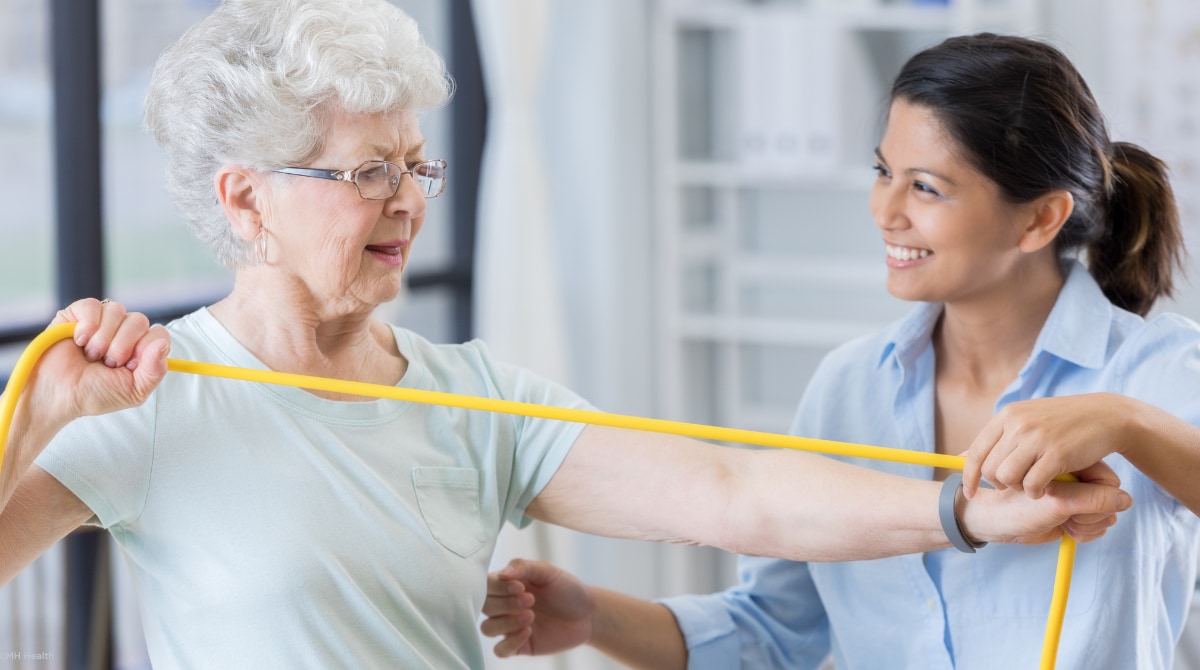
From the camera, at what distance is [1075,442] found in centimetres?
130

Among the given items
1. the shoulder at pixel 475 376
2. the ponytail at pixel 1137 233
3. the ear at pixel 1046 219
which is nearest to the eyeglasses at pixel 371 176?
the shoulder at pixel 475 376

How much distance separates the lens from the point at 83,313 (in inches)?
52.8

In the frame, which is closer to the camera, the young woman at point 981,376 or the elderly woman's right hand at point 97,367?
the elderly woman's right hand at point 97,367

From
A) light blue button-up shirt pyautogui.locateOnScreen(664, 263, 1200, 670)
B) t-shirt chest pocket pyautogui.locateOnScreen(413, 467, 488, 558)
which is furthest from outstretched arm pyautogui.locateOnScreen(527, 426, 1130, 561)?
light blue button-up shirt pyautogui.locateOnScreen(664, 263, 1200, 670)

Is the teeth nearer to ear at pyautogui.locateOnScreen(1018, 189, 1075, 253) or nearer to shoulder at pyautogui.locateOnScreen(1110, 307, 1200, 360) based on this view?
ear at pyautogui.locateOnScreen(1018, 189, 1075, 253)

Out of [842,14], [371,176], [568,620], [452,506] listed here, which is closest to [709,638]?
[568,620]

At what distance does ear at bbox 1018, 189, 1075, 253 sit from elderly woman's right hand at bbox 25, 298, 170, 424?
1.10 metres

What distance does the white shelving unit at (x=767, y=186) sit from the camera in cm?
349

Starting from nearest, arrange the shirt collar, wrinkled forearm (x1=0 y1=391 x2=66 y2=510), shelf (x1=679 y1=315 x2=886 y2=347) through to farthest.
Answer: wrinkled forearm (x1=0 y1=391 x2=66 y2=510) < the shirt collar < shelf (x1=679 y1=315 x2=886 y2=347)

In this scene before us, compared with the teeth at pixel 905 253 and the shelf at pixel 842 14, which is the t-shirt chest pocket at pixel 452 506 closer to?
the teeth at pixel 905 253

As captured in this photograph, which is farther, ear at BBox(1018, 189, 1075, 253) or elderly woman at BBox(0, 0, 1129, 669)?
ear at BBox(1018, 189, 1075, 253)

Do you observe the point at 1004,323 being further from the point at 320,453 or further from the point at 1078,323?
the point at 320,453

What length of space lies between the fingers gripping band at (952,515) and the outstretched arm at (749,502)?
0.01 metres

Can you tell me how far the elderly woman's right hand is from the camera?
51.3 inches
